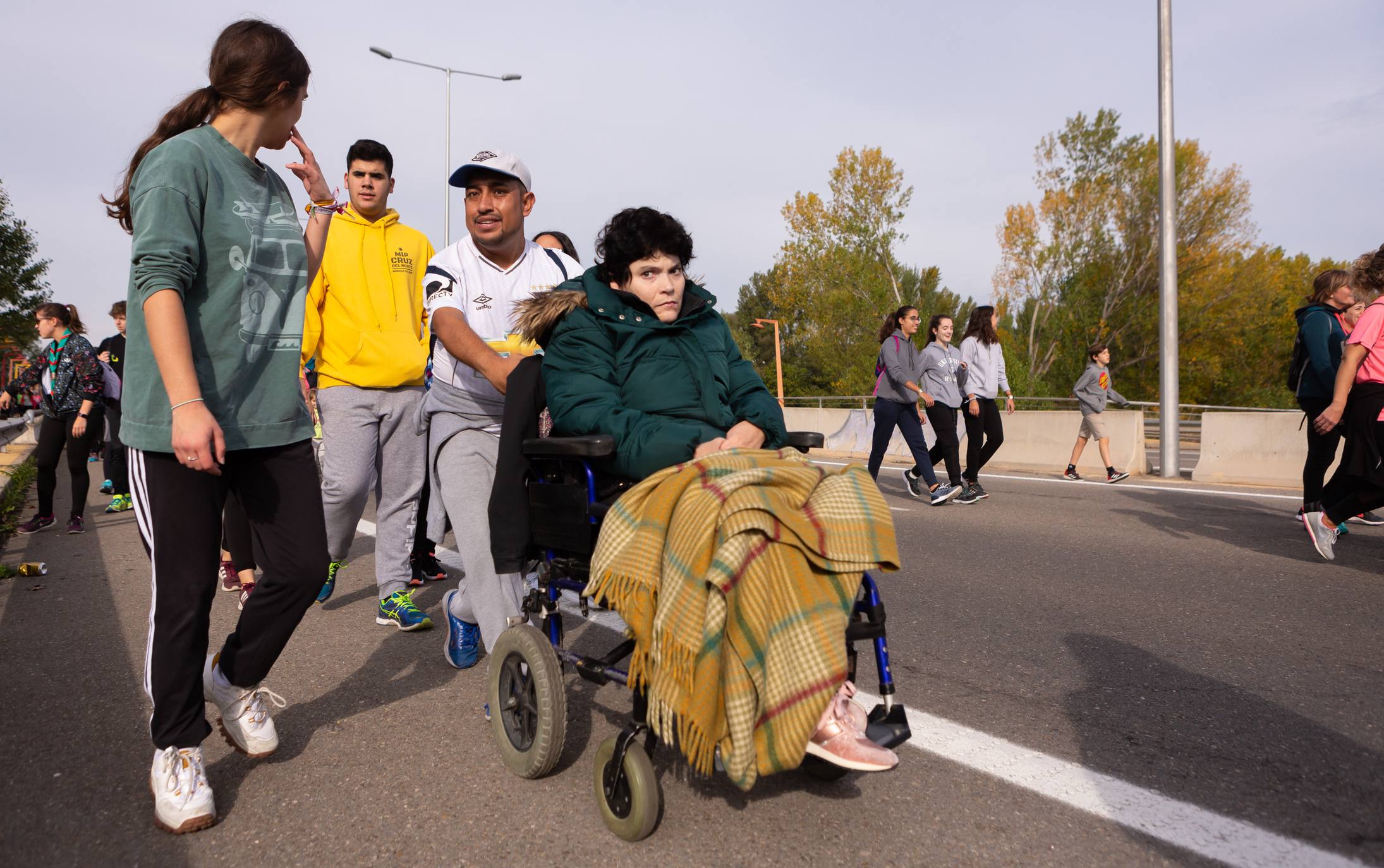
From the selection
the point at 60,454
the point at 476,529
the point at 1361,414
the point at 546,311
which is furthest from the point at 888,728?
the point at 60,454

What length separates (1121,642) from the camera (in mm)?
4086

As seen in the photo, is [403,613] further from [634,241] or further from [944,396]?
[944,396]

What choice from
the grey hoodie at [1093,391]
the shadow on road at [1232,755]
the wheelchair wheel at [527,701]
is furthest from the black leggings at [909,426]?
the wheelchair wheel at [527,701]

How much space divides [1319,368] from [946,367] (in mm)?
3849

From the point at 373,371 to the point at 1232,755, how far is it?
3789 millimetres

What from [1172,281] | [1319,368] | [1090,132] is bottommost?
[1319,368]

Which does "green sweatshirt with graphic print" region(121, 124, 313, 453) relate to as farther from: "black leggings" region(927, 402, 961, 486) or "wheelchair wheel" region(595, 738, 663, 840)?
"black leggings" region(927, 402, 961, 486)

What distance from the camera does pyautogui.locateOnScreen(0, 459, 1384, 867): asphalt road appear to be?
7.64 ft

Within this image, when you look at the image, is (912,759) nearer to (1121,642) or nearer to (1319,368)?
(1121,642)

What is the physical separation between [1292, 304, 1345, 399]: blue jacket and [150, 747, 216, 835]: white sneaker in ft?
21.4

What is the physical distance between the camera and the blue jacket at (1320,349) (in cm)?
615

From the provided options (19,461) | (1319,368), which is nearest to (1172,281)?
(1319,368)

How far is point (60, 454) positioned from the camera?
835 centimetres

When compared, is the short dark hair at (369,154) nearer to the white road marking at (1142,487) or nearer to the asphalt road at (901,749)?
the asphalt road at (901,749)
